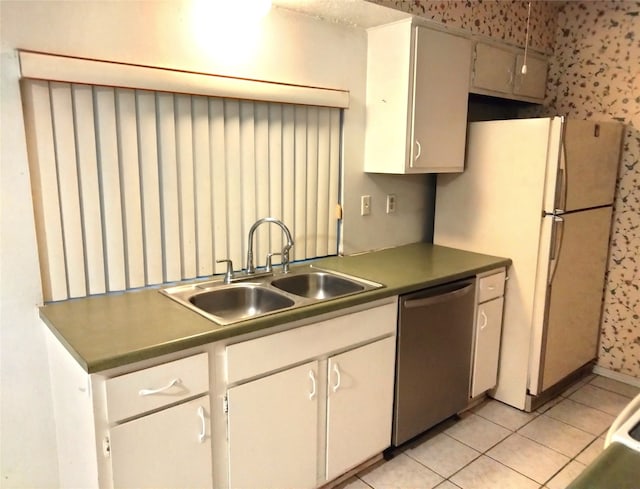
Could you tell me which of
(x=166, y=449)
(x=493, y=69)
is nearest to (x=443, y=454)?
(x=166, y=449)

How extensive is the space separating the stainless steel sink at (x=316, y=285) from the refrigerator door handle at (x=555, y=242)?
3.88 ft

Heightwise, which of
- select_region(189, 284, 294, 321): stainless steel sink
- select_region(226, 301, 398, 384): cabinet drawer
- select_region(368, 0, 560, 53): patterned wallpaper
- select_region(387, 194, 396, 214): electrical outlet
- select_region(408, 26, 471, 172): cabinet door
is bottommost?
select_region(226, 301, 398, 384): cabinet drawer

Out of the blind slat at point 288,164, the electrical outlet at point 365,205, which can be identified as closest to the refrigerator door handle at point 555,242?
the electrical outlet at point 365,205

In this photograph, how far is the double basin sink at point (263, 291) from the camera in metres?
1.95

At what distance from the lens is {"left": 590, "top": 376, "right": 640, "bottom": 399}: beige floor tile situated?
9.96 ft

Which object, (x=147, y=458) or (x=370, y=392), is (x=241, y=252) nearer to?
(x=370, y=392)

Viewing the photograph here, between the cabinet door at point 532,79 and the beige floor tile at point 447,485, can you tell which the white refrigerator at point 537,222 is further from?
the beige floor tile at point 447,485

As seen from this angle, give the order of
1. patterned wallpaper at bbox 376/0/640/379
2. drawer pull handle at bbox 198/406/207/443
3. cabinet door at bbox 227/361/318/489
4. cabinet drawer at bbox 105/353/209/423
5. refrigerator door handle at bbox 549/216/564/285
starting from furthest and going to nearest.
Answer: patterned wallpaper at bbox 376/0/640/379 → refrigerator door handle at bbox 549/216/564/285 → cabinet door at bbox 227/361/318/489 → drawer pull handle at bbox 198/406/207/443 → cabinet drawer at bbox 105/353/209/423

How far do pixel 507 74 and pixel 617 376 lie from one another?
2.15 metres

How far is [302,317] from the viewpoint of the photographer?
1.75m

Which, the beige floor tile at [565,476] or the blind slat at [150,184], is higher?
the blind slat at [150,184]

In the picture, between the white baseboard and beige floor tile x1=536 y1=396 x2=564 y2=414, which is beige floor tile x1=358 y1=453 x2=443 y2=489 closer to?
beige floor tile x1=536 y1=396 x2=564 y2=414

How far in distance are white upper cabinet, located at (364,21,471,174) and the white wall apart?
0.53 metres

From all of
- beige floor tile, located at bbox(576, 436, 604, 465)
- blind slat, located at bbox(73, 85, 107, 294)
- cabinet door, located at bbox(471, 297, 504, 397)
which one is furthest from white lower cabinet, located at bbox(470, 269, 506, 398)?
blind slat, located at bbox(73, 85, 107, 294)
